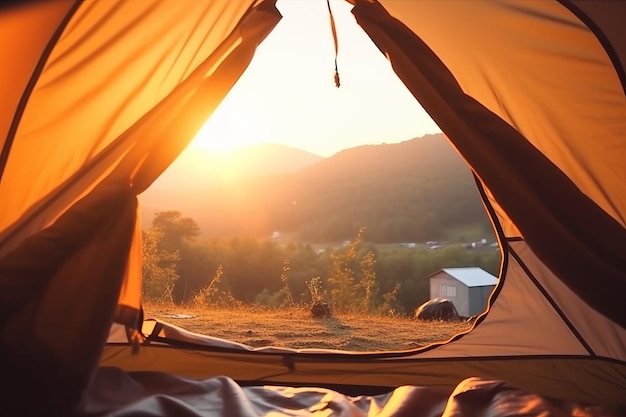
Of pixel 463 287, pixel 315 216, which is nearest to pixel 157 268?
pixel 315 216

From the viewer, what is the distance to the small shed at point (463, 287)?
3859 mm

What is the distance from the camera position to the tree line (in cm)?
447

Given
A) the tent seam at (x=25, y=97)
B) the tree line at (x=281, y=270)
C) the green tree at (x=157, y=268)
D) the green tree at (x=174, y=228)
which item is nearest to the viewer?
the tent seam at (x=25, y=97)

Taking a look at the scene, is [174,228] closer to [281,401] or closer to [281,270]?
[281,270]

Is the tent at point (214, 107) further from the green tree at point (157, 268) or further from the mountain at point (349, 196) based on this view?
the mountain at point (349, 196)

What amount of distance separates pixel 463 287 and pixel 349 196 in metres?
2.28

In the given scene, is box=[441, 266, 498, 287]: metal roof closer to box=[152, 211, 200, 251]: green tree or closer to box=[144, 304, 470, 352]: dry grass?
box=[144, 304, 470, 352]: dry grass

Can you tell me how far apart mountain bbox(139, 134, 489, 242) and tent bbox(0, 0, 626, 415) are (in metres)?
3.44

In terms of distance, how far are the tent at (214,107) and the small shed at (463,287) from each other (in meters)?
1.74

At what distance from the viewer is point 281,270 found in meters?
4.91

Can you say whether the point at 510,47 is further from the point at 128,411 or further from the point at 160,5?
the point at 128,411

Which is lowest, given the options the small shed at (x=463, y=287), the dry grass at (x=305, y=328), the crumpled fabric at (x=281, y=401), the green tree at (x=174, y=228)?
the dry grass at (x=305, y=328)

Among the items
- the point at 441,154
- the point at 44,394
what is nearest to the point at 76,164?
the point at 44,394

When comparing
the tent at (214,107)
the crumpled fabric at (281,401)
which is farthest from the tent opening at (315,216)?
the crumpled fabric at (281,401)
